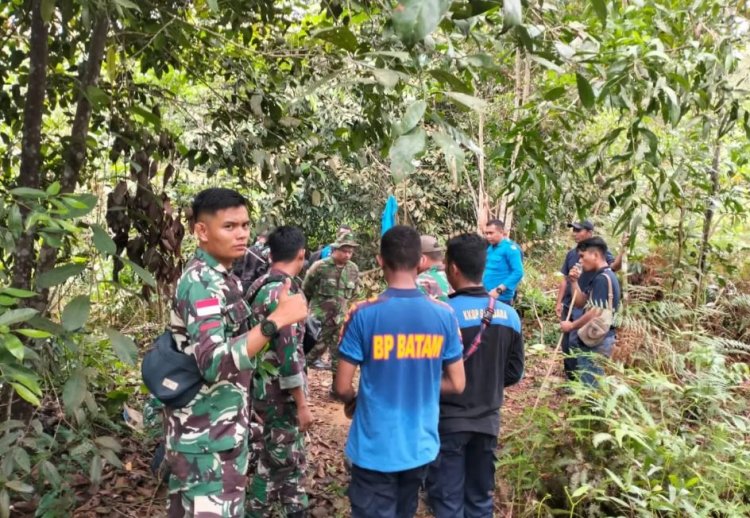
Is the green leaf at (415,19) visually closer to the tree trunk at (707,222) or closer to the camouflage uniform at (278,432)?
the camouflage uniform at (278,432)

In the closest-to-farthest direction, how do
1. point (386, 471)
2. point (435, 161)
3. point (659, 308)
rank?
point (386, 471), point (659, 308), point (435, 161)

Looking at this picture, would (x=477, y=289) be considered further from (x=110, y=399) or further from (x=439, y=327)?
(x=110, y=399)

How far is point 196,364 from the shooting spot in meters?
2.18

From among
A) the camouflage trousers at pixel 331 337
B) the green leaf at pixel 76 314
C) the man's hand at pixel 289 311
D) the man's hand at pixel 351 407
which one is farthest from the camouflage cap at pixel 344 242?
the green leaf at pixel 76 314

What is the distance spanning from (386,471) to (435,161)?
25.9ft

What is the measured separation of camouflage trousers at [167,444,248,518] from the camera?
2229mm

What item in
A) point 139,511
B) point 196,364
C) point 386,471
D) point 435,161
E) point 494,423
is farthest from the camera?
point 435,161

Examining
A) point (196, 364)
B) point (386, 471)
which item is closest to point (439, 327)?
point (386, 471)

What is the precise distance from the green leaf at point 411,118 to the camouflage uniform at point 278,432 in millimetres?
2100

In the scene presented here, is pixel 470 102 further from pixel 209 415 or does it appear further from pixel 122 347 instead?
pixel 209 415

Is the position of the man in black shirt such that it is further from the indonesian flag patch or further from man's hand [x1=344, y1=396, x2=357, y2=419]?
the indonesian flag patch

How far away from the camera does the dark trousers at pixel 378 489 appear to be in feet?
8.40

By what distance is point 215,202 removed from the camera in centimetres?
230

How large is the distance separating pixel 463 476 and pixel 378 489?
24.1 inches
